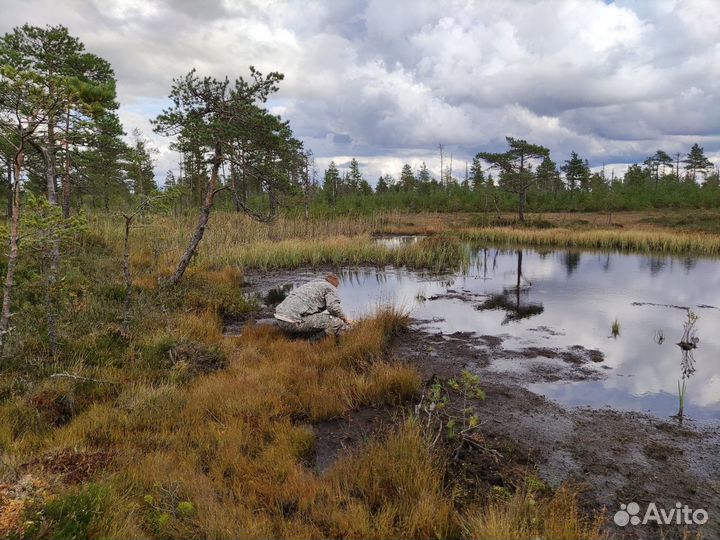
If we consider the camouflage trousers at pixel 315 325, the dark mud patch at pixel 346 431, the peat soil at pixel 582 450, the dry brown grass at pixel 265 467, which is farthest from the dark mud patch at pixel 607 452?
the camouflage trousers at pixel 315 325

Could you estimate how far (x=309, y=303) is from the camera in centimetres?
861

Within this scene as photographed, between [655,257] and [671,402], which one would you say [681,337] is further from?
[655,257]

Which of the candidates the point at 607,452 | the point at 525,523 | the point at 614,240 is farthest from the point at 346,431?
the point at 614,240

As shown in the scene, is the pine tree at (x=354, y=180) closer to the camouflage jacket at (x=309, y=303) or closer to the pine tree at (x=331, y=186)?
the pine tree at (x=331, y=186)

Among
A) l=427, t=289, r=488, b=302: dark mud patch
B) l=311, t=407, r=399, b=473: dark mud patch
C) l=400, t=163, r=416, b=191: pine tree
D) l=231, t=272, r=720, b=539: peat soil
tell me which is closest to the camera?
l=231, t=272, r=720, b=539: peat soil

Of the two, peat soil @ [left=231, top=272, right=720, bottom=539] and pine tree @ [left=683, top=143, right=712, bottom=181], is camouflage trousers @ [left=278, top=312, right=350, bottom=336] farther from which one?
pine tree @ [left=683, top=143, right=712, bottom=181]

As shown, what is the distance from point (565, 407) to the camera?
18.9 feet

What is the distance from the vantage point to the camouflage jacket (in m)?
8.48

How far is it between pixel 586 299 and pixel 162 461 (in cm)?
1319

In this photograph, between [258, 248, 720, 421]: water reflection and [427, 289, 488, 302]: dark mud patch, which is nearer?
[258, 248, 720, 421]: water reflection

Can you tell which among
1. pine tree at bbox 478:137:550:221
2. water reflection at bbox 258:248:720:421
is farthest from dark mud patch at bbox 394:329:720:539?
pine tree at bbox 478:137:550:221

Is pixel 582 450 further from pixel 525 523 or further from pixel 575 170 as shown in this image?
pixel 575 170

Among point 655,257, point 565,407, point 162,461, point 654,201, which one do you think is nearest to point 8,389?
point 162,461

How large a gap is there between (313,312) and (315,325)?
305mm
